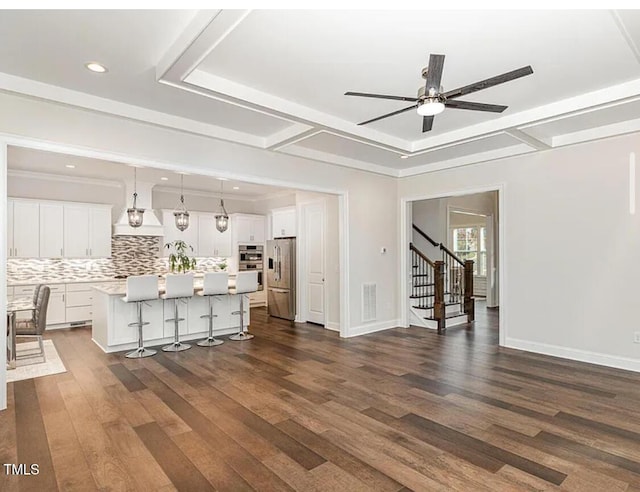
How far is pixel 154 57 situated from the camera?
9.88 ft

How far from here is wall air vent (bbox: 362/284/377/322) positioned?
6.54m

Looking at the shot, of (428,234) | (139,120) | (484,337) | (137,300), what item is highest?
(139,120)

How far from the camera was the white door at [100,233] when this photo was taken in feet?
24.3

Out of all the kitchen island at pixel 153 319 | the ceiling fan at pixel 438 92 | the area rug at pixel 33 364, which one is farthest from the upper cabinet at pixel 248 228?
the ceiling fan at pixel 438 92

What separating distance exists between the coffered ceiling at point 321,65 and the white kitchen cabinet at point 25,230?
4270mm

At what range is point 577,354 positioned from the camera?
486 cm

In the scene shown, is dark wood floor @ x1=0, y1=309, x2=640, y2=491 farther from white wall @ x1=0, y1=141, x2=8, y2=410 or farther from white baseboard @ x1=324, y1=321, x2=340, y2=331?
white baseboard @ x1=324, y1=321, x2=340, y2=331

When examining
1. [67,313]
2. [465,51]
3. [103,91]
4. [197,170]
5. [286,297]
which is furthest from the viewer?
[286,297]

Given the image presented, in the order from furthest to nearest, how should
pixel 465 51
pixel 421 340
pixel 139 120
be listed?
pixel 421 340
pixel 139 120
pixel 465 51

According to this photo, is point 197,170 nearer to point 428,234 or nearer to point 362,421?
point 362,421

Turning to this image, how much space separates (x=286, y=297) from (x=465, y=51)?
231 inches

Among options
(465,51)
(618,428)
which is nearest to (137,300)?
(465,51)

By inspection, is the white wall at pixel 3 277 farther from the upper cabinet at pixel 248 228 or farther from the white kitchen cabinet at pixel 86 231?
the upper cabinet at pixel 248 228

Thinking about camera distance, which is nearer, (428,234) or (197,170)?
(197,170)
